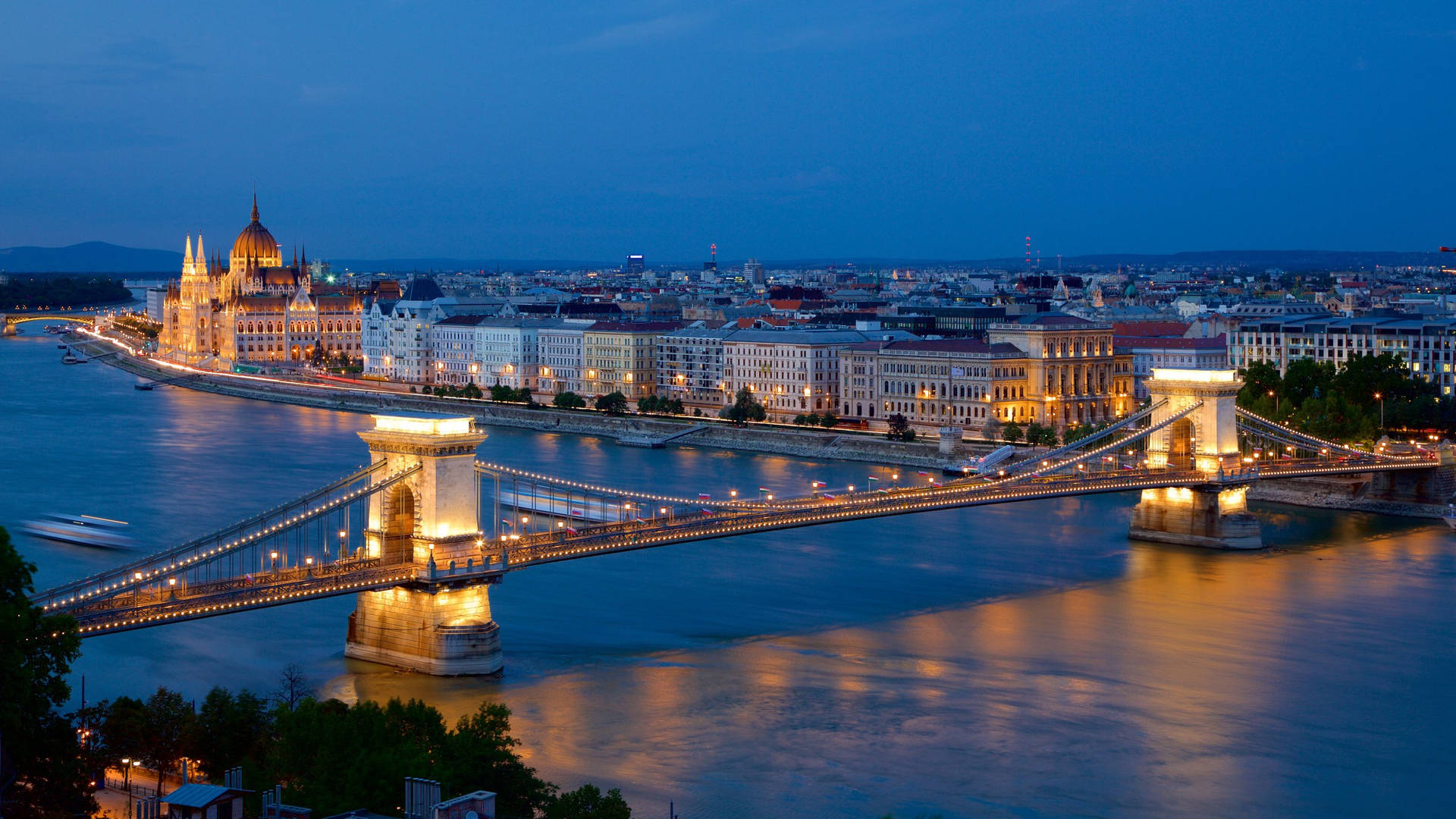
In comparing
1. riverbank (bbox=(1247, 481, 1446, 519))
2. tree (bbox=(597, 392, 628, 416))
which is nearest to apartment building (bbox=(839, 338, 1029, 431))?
tree (bbox=(597, 392, 628, 416))

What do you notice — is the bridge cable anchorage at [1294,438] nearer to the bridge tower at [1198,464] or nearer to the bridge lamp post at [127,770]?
the bridge tower at [1198,464]

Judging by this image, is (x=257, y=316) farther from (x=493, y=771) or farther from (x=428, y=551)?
(x=493, y=771)

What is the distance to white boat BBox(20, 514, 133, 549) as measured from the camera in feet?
67.7

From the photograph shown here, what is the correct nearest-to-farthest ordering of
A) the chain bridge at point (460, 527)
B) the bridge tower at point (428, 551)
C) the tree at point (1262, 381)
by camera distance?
the chain bridge at point (460, 527) → the bridge tower at point (428, 551) → the tree at point (1262, 381)

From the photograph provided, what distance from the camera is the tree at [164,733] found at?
10492mm

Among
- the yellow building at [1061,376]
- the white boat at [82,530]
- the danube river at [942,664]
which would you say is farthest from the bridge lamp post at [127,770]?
the yellow building at [1061,376]

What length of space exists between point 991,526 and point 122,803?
15.5 metres

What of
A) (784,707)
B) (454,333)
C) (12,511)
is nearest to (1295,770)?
(784,707)

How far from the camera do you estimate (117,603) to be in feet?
42.3

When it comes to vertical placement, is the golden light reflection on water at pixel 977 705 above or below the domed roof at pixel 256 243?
below

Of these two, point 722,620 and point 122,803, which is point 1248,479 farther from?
point 122,803

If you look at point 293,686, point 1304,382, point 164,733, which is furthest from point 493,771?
point 1304,382

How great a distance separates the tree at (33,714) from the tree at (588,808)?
2417mm

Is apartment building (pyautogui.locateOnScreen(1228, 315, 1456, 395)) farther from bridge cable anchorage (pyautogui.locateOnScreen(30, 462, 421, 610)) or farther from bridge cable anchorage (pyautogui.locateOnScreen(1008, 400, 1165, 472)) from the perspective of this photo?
bridge cable anchorage (pyautogui.locateOnScreen(30, 462, 421, 610))
